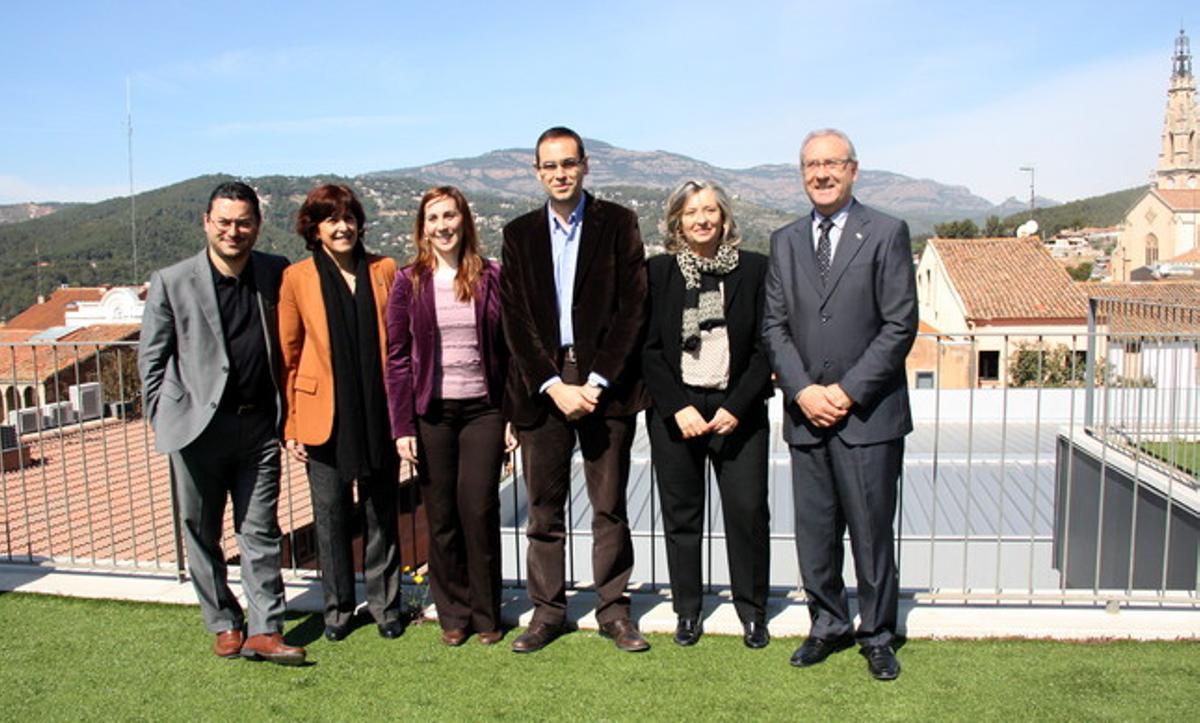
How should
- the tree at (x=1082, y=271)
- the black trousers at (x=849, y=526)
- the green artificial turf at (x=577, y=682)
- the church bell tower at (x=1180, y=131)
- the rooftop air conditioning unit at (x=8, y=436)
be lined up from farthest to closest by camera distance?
1. the church bell tower at (x=1180, y=131)
2. the tree at (x=1082, y=271)
3. the rooftop air conditioning unit at (x=8, y=436)
4. the black trousers at (x=849, y=526)
5. the green artificial turf at (x=577, y=682)

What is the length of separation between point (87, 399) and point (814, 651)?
13.4 feet

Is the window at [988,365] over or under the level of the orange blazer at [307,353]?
under

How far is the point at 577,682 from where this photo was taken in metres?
3.22

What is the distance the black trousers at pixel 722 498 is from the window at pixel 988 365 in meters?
23.4

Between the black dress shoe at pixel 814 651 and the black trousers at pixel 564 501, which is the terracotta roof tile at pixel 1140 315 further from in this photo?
the black trousers at pixel 564 501

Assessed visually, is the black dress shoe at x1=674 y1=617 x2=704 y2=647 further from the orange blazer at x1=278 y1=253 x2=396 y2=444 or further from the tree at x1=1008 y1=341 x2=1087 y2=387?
the tree at x1=1008 y1=341 x2=1087 y2=387

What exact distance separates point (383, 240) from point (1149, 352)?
96411mm

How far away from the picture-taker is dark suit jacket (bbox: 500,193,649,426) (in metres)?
3.29

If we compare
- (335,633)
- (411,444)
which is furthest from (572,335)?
(335,633)

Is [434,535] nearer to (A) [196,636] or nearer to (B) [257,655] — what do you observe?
(B) [257,655]

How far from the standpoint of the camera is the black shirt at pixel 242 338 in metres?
3.39

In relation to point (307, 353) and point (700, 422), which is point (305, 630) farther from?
point (700, 422)

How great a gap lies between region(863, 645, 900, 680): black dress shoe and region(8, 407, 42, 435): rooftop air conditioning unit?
4026 mm

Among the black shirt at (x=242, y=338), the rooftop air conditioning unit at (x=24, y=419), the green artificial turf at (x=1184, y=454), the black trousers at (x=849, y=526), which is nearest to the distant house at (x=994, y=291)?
the green artificial turf at (x=1184, y=454)
